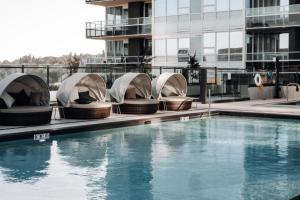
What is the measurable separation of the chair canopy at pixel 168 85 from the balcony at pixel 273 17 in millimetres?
13521

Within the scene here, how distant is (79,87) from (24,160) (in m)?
7.24

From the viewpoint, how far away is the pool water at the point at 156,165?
880 centimetres

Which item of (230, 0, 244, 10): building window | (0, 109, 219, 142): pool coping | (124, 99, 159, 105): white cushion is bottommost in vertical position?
(0, 109, 219, 142): pool coping

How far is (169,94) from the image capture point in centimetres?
2227

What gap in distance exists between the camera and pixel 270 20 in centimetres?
3391

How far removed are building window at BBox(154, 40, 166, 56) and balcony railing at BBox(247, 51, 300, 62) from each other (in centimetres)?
719

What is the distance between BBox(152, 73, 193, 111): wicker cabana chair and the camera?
69.0 ft

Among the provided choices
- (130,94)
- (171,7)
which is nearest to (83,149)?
(130,94)

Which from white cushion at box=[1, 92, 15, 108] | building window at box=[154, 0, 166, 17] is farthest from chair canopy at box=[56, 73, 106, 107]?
building window at box=[154, 0, 166, 17]

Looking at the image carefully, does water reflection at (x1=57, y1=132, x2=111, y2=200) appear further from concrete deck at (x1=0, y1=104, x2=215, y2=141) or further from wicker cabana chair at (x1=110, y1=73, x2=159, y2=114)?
wicker cabana chair at (x1=110, y1=73, x2=159, y2=114)

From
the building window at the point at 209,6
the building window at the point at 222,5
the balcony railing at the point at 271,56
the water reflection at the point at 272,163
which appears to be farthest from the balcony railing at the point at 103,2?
the water reflection at the point at 272,163

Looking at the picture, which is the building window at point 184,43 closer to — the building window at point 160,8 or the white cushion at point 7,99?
the building window at point 160,8

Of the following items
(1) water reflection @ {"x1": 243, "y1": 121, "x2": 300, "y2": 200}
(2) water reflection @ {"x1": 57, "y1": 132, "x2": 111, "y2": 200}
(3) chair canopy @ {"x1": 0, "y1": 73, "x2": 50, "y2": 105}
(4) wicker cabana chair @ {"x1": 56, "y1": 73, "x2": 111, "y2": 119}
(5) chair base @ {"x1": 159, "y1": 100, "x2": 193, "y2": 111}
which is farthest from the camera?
(5) chair base @ {"x1": 159, "y1": 100, "x2": 193, "y2": 111}

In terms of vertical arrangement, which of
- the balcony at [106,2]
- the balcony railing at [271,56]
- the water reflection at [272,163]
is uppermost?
the balcony at [106,2]
